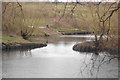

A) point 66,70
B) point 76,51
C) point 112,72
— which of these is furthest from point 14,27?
point 112,72

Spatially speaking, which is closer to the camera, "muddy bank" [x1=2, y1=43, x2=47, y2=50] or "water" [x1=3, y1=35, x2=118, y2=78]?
"water" [x1=3, y1=35, x2=118, y2=78]

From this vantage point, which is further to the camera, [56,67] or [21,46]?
[21,46]

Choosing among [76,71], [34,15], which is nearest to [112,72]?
[76,71]

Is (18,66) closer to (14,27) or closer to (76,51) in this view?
(76,51)

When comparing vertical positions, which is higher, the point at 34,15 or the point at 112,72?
the point at 34,15

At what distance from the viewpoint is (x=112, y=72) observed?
13.4 metres

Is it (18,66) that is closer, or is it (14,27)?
(18,66)

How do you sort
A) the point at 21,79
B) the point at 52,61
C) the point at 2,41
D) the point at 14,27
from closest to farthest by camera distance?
the point at 21,79 → the point at 52,61 → the point at 2,41 → the point at 14,27

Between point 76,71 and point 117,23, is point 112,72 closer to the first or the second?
point 76,71

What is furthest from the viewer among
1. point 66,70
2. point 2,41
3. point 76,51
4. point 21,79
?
point 2,41

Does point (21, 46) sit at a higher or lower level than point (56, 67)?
higher

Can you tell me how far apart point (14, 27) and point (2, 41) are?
3.61 m

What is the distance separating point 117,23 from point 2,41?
41.8ft

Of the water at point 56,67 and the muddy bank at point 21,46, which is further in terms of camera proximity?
the muddy bank at point 21,46
